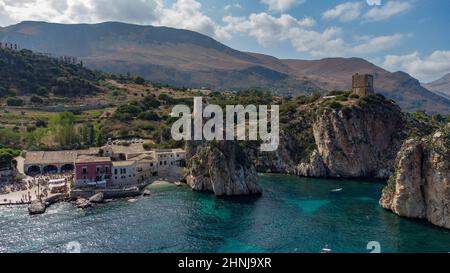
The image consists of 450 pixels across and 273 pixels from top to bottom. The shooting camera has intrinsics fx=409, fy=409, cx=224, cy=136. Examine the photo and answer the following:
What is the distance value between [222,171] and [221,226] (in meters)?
17.0

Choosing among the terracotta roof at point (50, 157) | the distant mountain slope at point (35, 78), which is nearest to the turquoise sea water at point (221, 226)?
the terracotta roof at point (50, 157)

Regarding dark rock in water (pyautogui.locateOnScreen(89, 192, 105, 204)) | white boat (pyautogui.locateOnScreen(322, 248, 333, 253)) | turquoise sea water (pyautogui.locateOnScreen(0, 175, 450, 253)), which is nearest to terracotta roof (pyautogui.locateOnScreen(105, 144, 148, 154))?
dark rock in water (pyautogui.locateOnScreen(89, 192, 105, 204))

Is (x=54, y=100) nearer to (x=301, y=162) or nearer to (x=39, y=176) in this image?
(x=39, y=176)

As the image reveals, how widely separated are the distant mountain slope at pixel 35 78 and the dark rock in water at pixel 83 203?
8746cm

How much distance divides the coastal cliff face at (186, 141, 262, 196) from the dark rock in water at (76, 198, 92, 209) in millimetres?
17133

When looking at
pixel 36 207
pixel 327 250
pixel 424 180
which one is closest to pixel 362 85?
pixel 424 180

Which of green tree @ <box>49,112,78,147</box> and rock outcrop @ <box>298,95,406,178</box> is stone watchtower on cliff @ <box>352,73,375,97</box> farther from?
green tree @ <box>49,112,78,147</box>

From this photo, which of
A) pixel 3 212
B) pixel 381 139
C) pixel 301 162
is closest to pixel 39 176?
pixel 3 212

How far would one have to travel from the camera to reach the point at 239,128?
102m

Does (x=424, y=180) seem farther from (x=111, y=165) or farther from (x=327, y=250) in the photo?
(x=111, y=165)

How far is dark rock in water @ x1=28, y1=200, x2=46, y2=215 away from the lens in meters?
54.6

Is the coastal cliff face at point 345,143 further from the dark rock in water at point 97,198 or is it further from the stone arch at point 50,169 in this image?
the stone arch at point 50,169

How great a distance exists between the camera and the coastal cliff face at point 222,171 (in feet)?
215

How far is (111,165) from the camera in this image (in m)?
70.8
